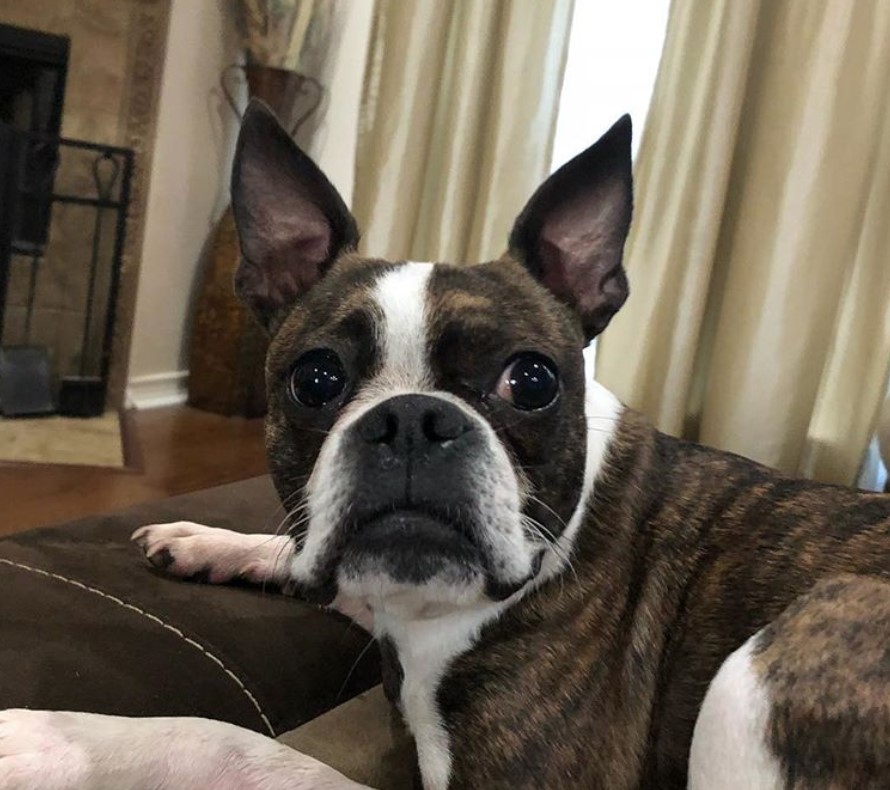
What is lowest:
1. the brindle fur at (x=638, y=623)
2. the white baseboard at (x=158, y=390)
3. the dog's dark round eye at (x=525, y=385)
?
the white baseboard at (x=158, y=390)

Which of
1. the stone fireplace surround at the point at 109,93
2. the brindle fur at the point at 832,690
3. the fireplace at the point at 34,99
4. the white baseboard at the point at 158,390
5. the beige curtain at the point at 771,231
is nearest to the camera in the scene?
A: the brindle fur at the point at 832,690

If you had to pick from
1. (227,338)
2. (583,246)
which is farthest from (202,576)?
(227,338)

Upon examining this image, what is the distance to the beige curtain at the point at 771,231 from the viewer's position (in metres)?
2.88

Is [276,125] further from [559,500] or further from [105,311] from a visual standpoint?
[105,311]

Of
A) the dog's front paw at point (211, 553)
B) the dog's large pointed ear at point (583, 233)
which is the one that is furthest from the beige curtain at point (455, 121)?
the dog's front paw at point (211, 553)

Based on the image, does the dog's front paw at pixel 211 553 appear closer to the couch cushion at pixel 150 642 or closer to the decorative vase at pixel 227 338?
the couch cushion at pixel 150 642

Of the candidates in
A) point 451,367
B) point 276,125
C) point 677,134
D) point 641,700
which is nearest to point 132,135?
point 677,134

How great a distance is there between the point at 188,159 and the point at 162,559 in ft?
13.4

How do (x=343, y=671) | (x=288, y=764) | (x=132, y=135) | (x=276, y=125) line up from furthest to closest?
(x=132, y=135) → (x=343, y=671) → (x=276, y=125) → (x=288, y=764)

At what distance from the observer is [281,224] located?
1970 mm

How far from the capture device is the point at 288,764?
1601mm

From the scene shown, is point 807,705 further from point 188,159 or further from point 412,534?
point 188,159

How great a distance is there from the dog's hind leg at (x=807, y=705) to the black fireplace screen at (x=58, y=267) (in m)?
4.41

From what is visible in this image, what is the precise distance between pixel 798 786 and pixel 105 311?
4.90 meters
